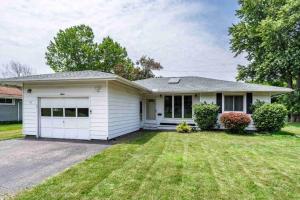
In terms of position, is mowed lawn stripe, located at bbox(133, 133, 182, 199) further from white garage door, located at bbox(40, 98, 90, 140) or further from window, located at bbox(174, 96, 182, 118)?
window, located at bbox(174, 96, 182, 118)

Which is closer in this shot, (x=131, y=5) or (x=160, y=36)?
(x=131, y=5)

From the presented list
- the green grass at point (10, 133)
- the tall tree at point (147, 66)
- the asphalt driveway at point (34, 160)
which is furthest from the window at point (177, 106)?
the tall tree at point (147, 66)

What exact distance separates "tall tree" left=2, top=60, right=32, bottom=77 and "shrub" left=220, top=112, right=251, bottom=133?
148ft

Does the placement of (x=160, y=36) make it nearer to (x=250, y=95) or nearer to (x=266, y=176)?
(x=250, y=95)

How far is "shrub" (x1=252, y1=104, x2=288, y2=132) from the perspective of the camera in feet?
41.7

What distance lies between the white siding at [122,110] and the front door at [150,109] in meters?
1.56

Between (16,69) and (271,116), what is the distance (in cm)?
4943

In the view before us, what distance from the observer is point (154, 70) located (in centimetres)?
3559

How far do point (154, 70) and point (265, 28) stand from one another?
55.7ft

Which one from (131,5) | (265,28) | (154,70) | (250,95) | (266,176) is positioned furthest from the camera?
(154,70)

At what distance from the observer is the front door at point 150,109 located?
1595 cm

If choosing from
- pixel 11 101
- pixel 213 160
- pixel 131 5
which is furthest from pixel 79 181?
pixel 11 101

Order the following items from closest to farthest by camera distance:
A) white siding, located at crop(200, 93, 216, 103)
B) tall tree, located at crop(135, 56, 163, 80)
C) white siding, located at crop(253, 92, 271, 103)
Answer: white siding, located at crop(253, 92, 271, 103), white siding, located at crop(200, 93, 216, 103), tall tree, located at crop(135, 56, 163, 80)

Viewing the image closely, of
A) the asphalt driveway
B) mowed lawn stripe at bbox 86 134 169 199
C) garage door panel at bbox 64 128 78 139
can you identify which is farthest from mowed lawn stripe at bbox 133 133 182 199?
garage door panel at bbox 64 128 78 139
